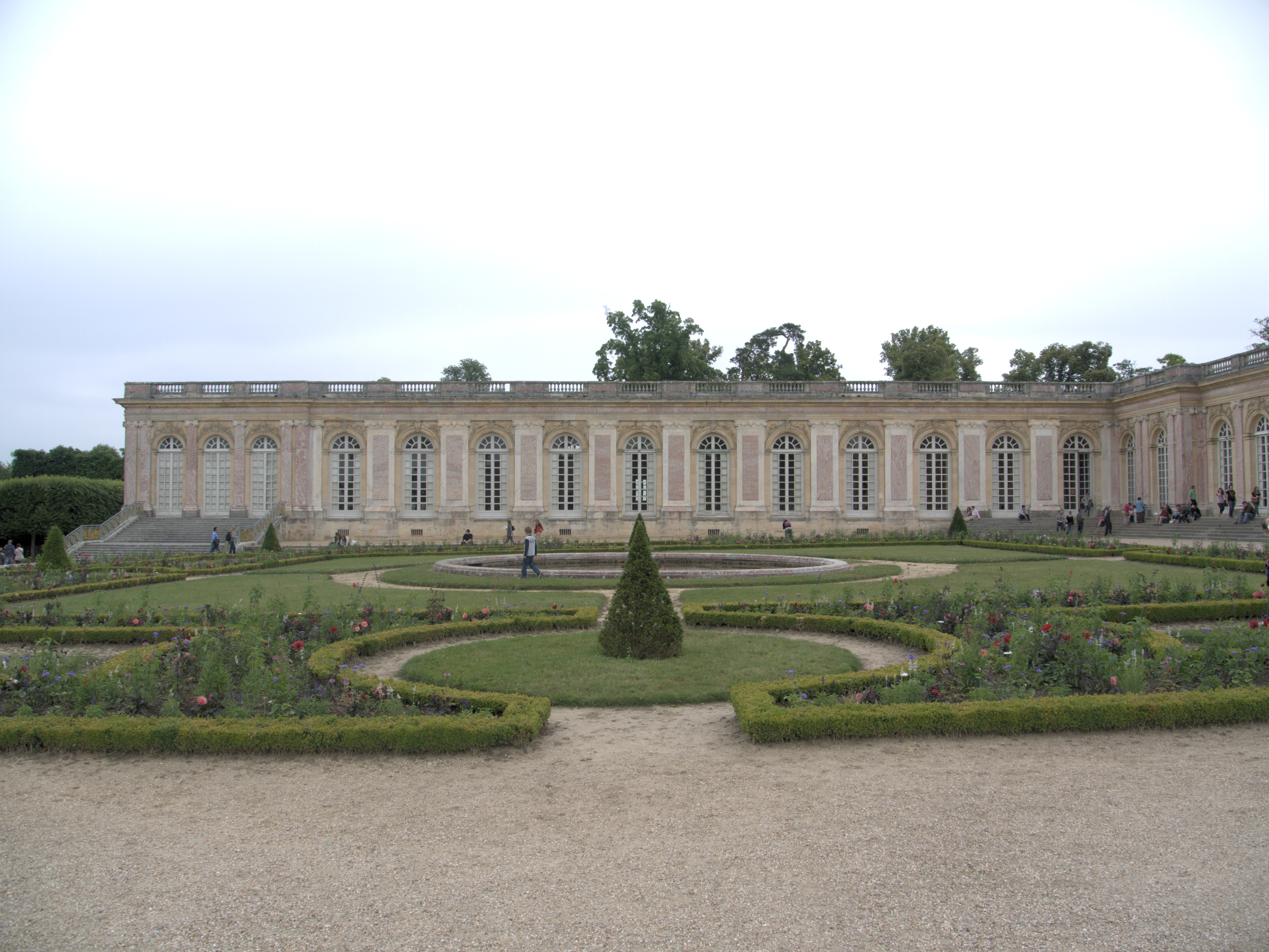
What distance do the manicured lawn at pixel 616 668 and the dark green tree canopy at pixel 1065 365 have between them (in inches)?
1776

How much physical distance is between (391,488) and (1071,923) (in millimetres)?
33125

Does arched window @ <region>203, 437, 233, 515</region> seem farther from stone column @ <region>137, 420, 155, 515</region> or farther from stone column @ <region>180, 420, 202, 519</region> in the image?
stone column @ <region>137, 420, 155, 515</region>

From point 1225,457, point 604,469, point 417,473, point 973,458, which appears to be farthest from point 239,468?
point 1225,457

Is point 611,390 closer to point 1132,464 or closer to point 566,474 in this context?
point 566,474

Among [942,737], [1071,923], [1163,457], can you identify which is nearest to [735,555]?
[942,737]

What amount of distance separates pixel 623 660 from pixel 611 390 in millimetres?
26550

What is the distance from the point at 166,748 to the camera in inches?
244

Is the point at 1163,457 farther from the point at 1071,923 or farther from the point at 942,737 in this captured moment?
the point at 1071,923

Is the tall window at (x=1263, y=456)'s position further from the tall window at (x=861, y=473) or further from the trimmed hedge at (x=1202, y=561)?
the tall window at (x=861, y=473)

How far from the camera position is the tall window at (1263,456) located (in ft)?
91.1


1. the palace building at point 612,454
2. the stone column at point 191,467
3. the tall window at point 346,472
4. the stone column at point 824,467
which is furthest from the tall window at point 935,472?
the stone column at point 191,467

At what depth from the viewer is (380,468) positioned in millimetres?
34688

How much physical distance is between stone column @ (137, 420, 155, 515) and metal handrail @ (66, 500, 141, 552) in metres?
0.93

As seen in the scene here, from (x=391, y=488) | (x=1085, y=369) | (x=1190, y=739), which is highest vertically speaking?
(x=1085, y=369)
